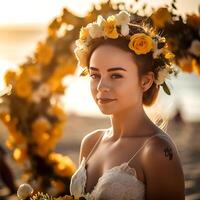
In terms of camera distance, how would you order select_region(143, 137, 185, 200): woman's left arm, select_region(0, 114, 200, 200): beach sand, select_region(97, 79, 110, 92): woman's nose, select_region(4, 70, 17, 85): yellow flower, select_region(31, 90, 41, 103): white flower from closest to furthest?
select_region(143, 137, 185, 200): woman's left arm < select_region(97, 79, 110, 92): woman's nose < select_region(4, 70, 17, 85): yellow flower < select_region(31, 90, 41, 103): white flower < select_region(0, 114, 200, 200): beach sand

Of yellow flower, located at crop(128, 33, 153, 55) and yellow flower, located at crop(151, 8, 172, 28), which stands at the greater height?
yellow flower, located at crop(151, 8, 172, 28)

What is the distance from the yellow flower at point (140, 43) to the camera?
4.11m

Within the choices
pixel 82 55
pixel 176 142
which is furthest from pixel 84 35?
pixel 176 142

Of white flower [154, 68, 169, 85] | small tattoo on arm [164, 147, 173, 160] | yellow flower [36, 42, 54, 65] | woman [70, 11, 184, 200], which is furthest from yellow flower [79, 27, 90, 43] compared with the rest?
yellow flower [36, 42, 54, 65]

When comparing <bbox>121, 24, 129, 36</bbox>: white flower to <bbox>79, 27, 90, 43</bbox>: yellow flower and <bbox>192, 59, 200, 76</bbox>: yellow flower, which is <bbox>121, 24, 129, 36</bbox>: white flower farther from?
<bbox>192, 59, 200, 76</bbox>: yellow flower

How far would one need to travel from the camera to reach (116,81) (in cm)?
410

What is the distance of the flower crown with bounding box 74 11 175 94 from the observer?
13.6 ft

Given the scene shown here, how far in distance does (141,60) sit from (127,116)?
34cm

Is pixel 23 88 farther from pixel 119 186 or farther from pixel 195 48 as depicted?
pixel 119 186

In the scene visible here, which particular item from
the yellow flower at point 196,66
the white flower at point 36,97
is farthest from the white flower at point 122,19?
the white flower at point 36,97

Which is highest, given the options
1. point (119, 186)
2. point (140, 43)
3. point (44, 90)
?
point (140, 43)

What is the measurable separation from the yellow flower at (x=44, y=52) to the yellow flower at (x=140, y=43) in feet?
13.6

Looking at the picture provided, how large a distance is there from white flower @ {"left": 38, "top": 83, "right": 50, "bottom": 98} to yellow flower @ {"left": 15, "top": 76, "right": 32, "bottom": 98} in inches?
6.4

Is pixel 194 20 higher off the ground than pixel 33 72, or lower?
higher
